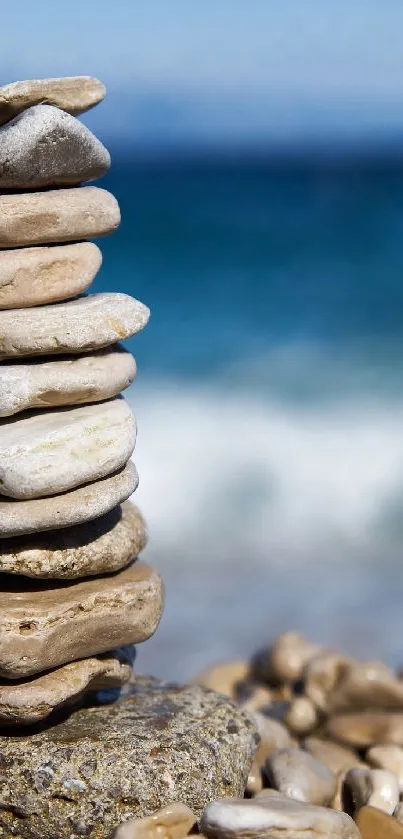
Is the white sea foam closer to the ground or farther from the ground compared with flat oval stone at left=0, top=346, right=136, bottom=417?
closer to the ground

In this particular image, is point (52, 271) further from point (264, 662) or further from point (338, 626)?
point (338, 626)

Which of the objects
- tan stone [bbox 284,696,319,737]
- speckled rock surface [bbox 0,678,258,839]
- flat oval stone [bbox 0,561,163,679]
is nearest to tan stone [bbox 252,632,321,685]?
tan stone [bbox 284,696,319,737]

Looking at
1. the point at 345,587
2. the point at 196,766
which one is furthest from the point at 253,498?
the point at 196,766

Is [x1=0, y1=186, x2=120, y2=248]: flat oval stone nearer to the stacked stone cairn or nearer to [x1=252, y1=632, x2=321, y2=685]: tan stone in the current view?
the stacked stone cairn

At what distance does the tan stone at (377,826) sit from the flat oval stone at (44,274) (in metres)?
2.46

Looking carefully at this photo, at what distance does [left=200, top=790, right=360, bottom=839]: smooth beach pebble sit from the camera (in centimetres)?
390

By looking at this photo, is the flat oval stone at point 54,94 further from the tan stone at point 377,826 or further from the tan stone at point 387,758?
the tan stone at point 387,758

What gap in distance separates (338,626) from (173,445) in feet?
15.2

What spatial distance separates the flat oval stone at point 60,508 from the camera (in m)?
4.28

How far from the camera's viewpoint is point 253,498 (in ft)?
38.6

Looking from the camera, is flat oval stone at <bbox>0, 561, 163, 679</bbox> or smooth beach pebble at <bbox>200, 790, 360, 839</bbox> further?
flat oval stone at <bbox>0, 561, 163, 679</bbox>

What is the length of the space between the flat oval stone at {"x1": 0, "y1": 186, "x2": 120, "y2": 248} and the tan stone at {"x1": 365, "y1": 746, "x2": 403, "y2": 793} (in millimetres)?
3075

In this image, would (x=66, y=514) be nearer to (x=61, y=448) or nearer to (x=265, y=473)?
(x=61, y=448)

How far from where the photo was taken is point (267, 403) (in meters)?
14.9
